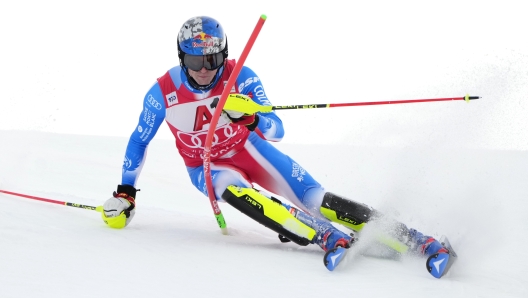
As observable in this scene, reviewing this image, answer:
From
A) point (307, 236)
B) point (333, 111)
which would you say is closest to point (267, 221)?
point (307, 236)

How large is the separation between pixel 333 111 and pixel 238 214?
3041mm

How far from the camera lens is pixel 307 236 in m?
3.15

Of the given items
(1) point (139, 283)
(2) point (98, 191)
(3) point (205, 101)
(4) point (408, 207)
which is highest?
(3) point (205, 101)

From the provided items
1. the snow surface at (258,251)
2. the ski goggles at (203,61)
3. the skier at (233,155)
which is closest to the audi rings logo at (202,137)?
the skier at (233,155)

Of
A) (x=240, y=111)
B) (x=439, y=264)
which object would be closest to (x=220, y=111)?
(x=240, y=111)

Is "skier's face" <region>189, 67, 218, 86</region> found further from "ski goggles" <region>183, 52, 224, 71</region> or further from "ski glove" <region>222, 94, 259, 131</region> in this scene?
"ski glove" <region>222, 94, 259, 131</region>

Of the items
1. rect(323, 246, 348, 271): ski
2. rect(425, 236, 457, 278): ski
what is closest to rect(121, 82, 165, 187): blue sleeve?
rect(323, 246, 348, 271): ski

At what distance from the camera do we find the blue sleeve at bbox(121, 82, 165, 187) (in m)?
3.77

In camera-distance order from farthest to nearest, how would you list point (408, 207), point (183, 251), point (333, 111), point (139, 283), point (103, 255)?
point (333, 111)
point (408, 207)
point (183, 251)
point (103, 255)
point (139, 283)

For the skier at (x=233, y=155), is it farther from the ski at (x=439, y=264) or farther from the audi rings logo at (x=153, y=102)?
the ski at (x=439, y=264)

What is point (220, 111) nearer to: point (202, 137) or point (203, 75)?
point (203, 75)

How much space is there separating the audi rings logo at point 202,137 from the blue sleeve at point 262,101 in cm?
29

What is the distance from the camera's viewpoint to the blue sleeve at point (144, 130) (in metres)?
3.77

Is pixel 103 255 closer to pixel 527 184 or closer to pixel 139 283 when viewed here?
pixel 139 283
